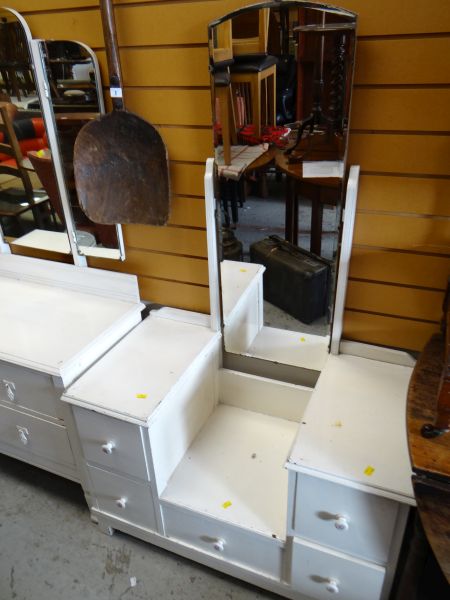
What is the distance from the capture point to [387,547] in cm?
128

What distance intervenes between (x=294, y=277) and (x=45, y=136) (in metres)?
1.09

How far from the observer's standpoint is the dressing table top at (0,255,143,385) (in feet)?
5.39

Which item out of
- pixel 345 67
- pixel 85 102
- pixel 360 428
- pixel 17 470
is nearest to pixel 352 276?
pixel 360 428

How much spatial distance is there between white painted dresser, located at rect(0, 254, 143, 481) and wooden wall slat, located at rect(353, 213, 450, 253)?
0.94 meters

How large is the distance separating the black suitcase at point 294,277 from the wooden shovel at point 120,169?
0.41 metres

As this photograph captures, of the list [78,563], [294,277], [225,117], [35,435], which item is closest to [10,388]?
[35,435]

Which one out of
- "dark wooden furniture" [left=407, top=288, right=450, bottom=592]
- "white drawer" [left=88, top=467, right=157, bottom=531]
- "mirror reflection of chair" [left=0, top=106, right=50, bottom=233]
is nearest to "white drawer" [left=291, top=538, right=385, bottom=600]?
"dark wooden furniture" [left=407, top=288, right=450, bottom=592]

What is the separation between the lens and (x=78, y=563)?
5.78ft

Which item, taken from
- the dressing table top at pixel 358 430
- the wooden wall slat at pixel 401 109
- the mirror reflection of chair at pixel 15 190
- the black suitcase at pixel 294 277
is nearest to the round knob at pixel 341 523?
the dressing table top at pixel 358 430

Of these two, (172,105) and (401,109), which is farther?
(172,105)

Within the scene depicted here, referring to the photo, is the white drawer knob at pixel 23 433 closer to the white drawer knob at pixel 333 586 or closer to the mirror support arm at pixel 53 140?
the mirror support arm at pixel 53 140

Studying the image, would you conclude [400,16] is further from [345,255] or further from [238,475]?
[238,475]

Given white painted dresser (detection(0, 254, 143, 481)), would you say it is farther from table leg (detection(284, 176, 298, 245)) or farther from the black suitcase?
table leg (detection(284, 176, 298, 245))

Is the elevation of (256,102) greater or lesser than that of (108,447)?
greater
